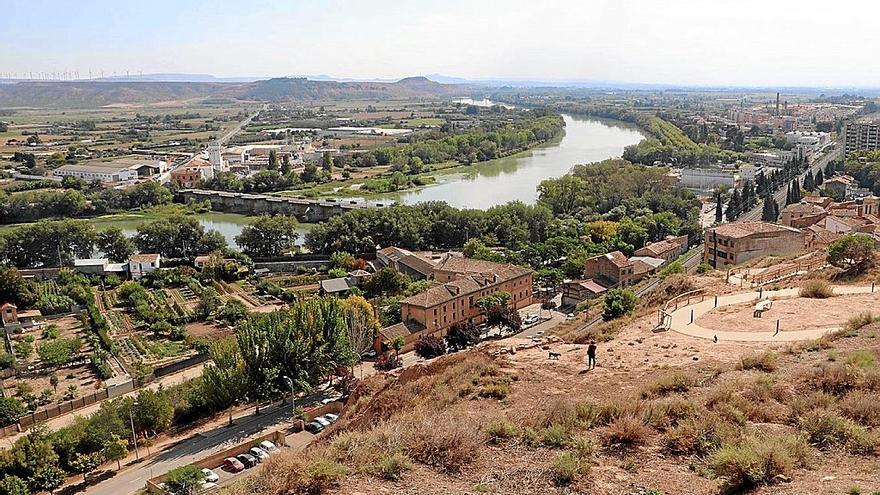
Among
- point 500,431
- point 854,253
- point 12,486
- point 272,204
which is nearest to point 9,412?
point 12,486

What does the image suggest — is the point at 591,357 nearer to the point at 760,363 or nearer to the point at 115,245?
the point at 760,363

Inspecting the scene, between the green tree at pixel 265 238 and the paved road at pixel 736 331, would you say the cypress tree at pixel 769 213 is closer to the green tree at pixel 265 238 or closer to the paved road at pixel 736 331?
the paved road at pixel 736 331

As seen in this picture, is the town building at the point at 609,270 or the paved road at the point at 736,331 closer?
the paved road at the point at 736,331

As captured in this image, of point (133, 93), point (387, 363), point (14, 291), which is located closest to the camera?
point (387, 363)

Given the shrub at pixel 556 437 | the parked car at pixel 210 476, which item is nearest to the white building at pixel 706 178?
the parked car at pixel 210 476

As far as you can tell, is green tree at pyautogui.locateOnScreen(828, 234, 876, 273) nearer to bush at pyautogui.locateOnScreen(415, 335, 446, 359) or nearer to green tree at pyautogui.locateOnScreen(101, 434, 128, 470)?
bush at pyautogui.locateOnScreen(415, 335, 446, 359)

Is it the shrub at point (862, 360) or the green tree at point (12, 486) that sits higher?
the shrub at point (862, 360)

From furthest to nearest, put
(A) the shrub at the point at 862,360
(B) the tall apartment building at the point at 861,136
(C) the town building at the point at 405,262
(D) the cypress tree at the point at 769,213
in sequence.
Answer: (B) the tall apartment building at the point at 861,136
(D) the cypress tree at the point at 769,213
(C) the town building at the point at 405,262
(A) the shrub at the point at 862,360

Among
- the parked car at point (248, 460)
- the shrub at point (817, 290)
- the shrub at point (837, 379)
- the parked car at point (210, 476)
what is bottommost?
the parked car at point (248, 460)
